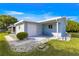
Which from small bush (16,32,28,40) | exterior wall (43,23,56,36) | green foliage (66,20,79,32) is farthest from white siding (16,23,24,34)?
green foliage (66,20,79,32)

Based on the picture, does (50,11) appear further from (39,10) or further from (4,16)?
(4,16)

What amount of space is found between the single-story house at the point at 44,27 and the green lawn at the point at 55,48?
240 millimetres

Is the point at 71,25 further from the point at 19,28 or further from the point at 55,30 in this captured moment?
the point at 19,28

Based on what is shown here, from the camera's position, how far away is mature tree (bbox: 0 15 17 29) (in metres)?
9.90

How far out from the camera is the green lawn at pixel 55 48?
32.7 ft

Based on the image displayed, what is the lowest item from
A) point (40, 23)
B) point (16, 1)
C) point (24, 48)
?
point (24, 48)

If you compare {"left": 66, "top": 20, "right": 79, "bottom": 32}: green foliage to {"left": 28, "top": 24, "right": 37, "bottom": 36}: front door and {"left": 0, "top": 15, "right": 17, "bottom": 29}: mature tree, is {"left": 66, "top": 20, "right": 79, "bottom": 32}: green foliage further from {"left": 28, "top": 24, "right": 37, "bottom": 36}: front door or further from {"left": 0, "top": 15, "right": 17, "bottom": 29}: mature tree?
{"left": 0, "top": 15, "right": 17, "bottom": 29}: mature tree

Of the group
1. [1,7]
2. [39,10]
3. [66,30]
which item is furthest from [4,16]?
[66,30]

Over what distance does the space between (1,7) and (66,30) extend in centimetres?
202

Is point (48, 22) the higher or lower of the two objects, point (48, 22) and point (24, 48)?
the higher

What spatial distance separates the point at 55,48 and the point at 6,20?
5.48ft

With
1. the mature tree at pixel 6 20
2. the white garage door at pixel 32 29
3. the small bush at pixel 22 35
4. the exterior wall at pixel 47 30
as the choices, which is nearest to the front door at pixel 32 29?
the white garage door at pixel 32 29

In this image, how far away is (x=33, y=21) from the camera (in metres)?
9.95

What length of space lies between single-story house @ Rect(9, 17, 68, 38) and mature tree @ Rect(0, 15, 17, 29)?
157mm
